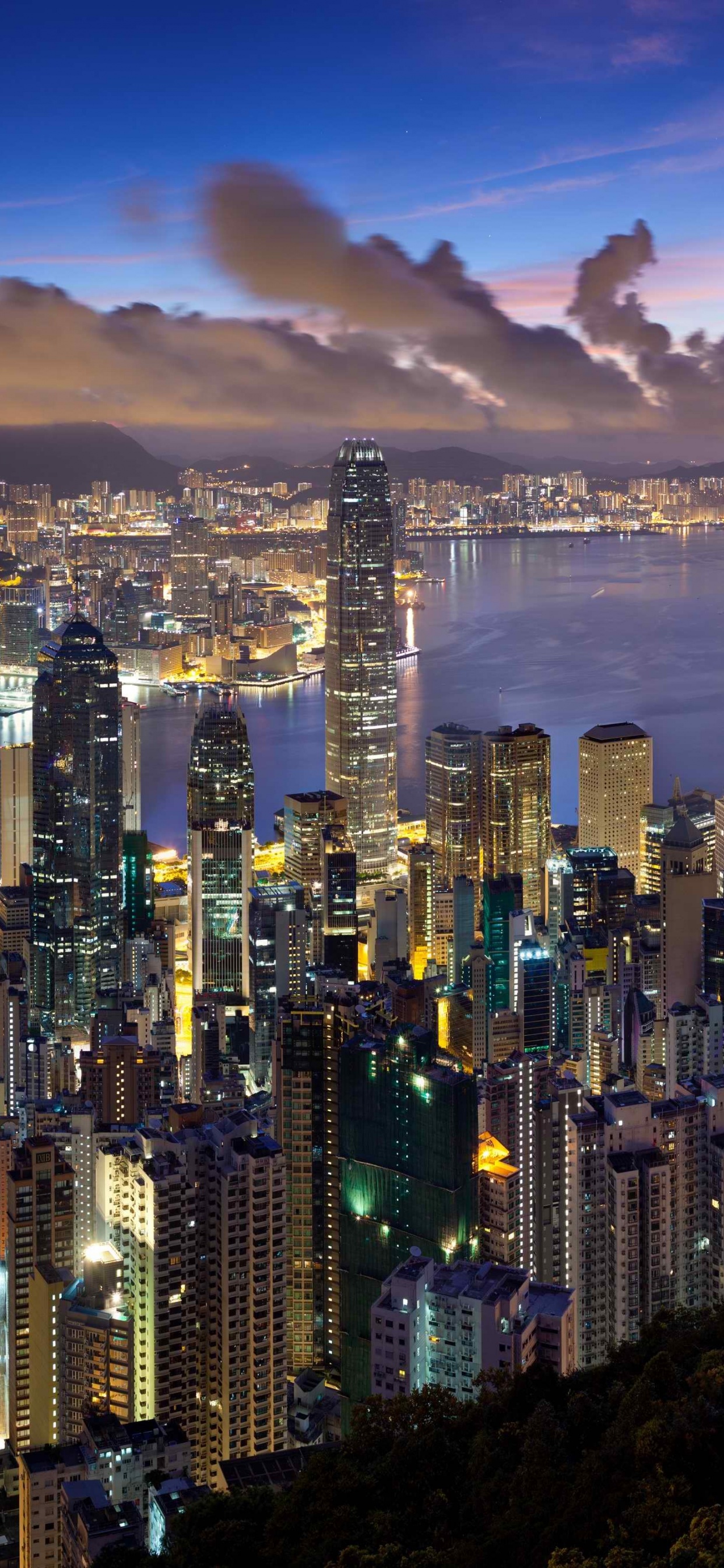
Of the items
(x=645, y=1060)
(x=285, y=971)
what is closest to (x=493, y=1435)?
(x=645, y=1060)

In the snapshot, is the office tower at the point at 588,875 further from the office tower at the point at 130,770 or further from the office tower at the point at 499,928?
the office tower at the point at 130,770

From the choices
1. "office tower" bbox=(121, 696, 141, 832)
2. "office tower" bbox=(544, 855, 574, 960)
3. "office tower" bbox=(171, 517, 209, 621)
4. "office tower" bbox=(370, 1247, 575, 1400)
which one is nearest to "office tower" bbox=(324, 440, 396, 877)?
"office tower" bbox=(171, 517, 209, 621)

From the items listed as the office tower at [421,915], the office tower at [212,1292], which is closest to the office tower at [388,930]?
the office tower at [421,915]

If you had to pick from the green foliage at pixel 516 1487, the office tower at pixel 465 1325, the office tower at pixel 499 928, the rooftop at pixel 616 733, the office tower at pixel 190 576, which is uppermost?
the office tower at pixel 190 576

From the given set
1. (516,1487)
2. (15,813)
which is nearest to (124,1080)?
(516,1487)

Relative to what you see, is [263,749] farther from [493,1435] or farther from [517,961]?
[493,1435]

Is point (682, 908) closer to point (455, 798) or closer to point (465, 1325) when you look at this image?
point (455, 798)
